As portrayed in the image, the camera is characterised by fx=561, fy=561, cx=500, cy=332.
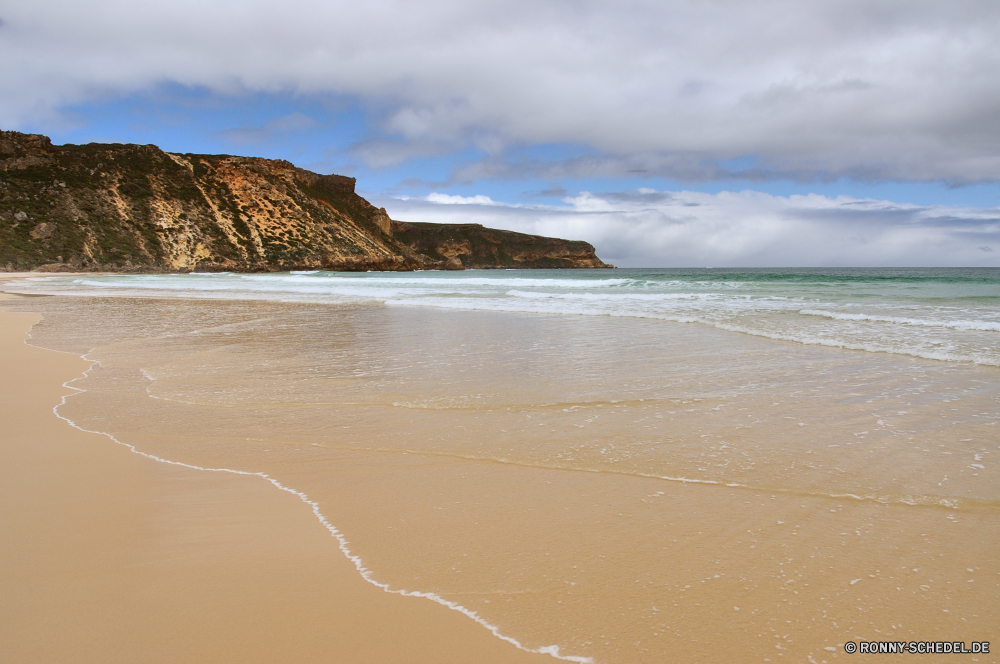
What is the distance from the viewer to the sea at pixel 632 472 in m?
1.75

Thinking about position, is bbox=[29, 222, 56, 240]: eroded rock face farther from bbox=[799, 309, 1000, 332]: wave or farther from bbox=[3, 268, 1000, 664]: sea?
bbox=[799, 309, 1000, 332]: wave

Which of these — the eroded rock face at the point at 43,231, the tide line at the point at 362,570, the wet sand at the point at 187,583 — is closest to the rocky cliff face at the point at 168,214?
the eroded rock face at the point at 43,231

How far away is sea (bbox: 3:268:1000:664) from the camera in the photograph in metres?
1.75

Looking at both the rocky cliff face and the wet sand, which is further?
the rocky cliff face

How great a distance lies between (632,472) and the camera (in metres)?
2.94

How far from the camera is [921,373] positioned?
18.7 ft

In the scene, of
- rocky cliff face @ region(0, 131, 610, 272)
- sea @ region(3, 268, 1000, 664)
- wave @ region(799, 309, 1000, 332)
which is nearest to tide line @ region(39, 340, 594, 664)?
sea @ region(3, 268, 1000, 664)

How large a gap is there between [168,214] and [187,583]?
2850 inches

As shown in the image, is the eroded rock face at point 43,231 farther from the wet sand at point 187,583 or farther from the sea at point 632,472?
the wet sand at point 187,583

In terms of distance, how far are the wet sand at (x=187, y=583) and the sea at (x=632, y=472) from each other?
0.50 feet

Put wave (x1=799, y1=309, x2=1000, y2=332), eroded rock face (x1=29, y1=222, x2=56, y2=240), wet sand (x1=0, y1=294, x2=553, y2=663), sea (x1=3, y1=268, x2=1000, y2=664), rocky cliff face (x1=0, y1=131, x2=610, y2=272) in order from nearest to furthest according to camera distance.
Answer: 1. wet sand (x1=0, y1=294, x2=553, y2=663)
2. sea (x1=3, y1=268, x2=1000, y2=664)
3. wave (x1=799, y1=309, x2=1000, y2=332)
4. eroded rock face (x1=29, y1=222, x2=56, y2=240)
5. rocky cliff face (x1=0, y1=131, x2=610, y2=272)

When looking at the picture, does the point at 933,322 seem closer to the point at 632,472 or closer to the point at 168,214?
the point at 632,472

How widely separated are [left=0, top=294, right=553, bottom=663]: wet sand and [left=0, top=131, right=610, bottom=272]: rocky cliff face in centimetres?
6287

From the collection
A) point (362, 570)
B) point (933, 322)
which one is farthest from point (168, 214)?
point (362, 570)
